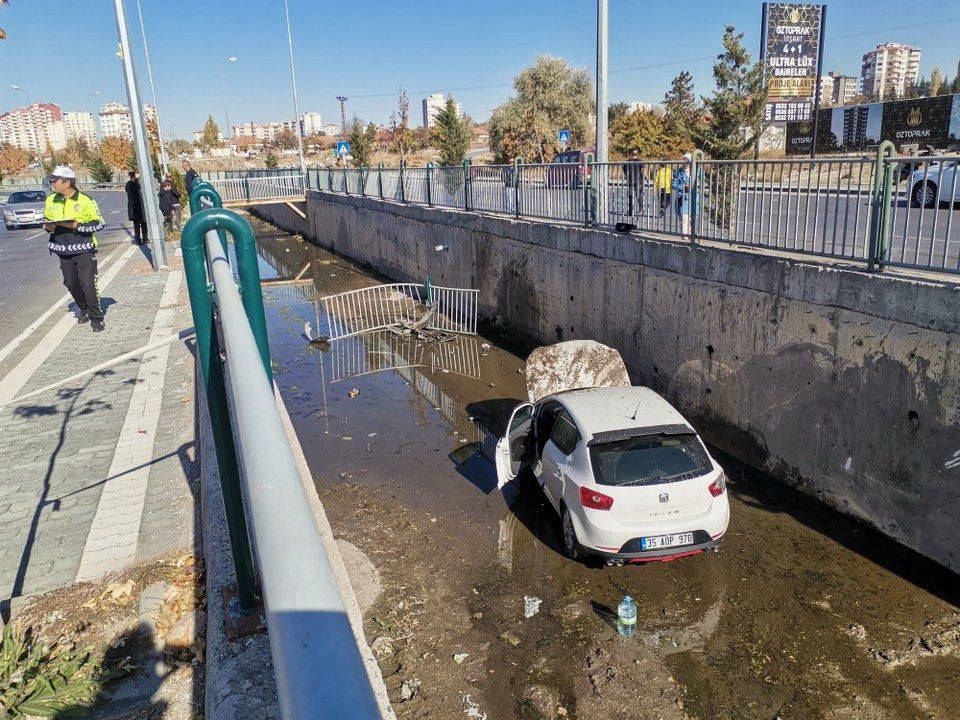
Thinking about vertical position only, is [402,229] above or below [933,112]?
below

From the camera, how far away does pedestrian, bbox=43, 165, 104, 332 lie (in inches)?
308

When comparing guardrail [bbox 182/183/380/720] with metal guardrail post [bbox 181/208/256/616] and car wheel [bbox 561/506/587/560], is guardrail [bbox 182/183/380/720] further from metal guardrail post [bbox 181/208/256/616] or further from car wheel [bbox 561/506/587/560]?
car wheel [bbox 561/506/587/560]

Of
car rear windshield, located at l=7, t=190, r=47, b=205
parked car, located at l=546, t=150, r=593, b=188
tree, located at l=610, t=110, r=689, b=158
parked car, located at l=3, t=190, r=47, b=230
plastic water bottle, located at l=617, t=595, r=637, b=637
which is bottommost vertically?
plastic water bottle, located at l=617, t=595, r=637, b=637

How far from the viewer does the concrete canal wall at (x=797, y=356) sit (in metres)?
6.33

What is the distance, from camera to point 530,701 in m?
4.97

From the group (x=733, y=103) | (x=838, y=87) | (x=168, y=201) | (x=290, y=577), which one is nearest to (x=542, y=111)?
(x=733, y=103)

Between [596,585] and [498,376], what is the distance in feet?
21.8

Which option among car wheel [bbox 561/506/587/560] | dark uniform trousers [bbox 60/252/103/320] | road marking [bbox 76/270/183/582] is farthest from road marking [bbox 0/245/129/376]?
car wheel [bbox 561/506/587/560]

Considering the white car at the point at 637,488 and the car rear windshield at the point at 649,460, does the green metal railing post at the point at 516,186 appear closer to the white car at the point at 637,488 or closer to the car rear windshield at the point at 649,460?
the white car at the point at 637,488

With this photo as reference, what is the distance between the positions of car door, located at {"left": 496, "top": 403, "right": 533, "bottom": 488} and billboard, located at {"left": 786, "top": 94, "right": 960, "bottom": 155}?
96.7 feet

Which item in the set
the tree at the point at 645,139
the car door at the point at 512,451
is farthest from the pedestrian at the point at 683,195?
the tree at the point at 645,139

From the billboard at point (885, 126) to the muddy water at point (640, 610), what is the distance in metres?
29.7

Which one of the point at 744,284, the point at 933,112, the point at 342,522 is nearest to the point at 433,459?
the point at 342,522

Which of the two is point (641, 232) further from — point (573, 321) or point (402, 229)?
point (402, 229)
